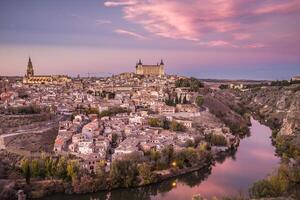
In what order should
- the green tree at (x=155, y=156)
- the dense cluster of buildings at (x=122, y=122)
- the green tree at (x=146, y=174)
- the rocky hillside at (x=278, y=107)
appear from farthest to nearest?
the rocky hillside at (x=278, y=107) < the dense cluster of buildings at (x=122, y=122) < the green tree at (x=155, y=156) < the green tree at (x=146, y=174)

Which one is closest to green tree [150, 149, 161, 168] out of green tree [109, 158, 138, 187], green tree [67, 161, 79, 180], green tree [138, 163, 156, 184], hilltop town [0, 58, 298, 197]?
hilltop town [0, 58, 298, 197]

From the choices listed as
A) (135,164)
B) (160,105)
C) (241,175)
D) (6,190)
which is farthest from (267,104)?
(6,190)

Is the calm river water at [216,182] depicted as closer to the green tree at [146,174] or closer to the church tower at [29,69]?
the green tree at [146,174]

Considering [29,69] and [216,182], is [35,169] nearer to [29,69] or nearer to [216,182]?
[216,182]

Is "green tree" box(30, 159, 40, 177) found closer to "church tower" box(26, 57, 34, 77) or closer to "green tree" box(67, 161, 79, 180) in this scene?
"green tree" box(67, 161, 79, 180)

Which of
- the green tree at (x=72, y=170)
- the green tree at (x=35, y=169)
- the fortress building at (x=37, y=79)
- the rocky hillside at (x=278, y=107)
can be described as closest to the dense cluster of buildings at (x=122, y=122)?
the green tree at (x=72, y=170)

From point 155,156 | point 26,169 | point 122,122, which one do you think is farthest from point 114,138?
point 26,169

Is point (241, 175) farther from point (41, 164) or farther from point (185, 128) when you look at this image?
point (41, 164)
